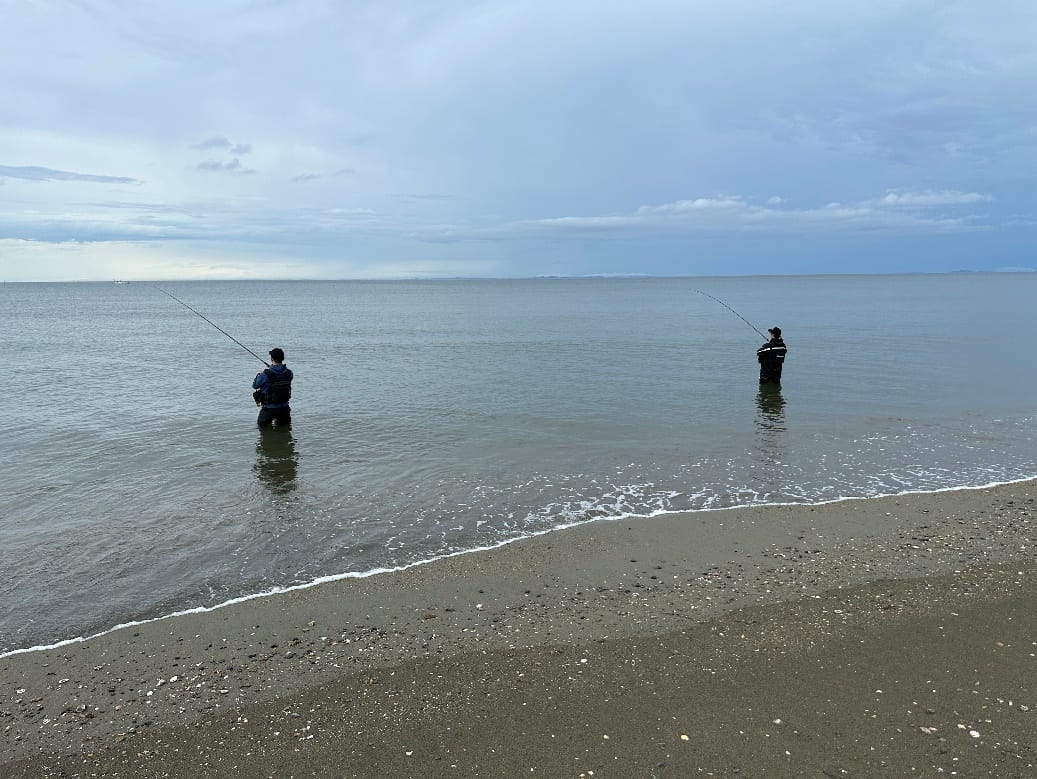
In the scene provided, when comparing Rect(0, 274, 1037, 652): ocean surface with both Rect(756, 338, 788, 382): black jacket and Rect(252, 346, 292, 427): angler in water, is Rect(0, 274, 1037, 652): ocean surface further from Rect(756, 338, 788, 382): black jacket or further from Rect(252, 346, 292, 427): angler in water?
Rect(756, 338, 788, 382): black jacket

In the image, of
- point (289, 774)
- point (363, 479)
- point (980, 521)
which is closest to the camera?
point (289, 774)

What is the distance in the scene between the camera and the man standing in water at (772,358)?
23.8 metres

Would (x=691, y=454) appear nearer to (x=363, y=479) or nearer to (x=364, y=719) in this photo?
(x=363, y=479)

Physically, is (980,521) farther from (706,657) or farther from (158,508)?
(158,508)

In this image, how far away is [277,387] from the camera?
17906mm

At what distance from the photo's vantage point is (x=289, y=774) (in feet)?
17.1

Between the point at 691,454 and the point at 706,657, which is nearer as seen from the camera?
the point at 706,657

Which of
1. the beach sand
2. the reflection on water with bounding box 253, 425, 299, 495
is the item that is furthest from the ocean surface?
the beach sand

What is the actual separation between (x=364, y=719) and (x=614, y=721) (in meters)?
2.15

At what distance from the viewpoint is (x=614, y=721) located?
5738 mm

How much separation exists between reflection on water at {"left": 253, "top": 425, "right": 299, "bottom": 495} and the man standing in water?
15767 mm

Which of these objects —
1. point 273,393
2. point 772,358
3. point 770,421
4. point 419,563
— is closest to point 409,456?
point 273,393

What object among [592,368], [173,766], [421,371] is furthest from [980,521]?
[421,371]

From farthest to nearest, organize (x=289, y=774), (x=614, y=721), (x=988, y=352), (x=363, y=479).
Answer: (x=988, y=352)
(x=363, y=479)
(x=614, y=721)
(x=289, y=774)
